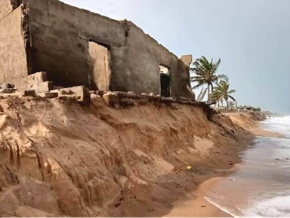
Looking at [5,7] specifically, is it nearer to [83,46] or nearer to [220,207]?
[83,46]

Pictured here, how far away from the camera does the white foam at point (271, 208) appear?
433cm

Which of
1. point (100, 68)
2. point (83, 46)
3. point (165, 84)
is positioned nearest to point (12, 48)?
point (83, 46)

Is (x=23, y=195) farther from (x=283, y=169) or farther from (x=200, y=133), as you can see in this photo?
(x=200, y=133)

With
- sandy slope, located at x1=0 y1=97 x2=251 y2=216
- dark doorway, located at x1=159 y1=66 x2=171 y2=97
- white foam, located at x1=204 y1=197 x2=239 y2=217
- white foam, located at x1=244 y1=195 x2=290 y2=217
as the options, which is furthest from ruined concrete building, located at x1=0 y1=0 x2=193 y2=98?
white foam, located at x1=244 y1=195 x2=290 y2=217

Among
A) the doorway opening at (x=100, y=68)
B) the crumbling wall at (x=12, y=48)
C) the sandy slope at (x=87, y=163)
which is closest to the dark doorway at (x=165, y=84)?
the doorway opening at (x=100, y=68)

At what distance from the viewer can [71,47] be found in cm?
843

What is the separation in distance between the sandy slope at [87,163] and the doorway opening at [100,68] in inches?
120

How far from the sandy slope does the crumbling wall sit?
114 inches

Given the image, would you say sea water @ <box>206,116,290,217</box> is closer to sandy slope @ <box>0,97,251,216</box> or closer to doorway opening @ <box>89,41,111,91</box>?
sandy slope @ <box>0,97,251,216</box>

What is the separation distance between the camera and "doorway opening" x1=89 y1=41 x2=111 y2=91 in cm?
1002

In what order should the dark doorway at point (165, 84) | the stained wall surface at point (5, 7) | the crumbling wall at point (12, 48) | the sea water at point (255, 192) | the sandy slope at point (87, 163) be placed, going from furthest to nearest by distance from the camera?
the dark doorway at point (165, 84) < the stained wall surface at point (5, 7) < the crumbling wall at point (12, 48) < the sea water at point (255, 192) < the sandy slope at point (87, 163)

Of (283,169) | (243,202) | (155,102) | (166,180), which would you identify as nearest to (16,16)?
(155,102)

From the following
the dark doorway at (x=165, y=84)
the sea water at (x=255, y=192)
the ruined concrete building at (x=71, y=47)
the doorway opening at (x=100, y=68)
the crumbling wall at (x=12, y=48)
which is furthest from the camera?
the dark doorway at (x=165, y=84)

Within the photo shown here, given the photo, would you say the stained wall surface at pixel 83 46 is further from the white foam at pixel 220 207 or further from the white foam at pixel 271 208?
the white foam at pixel 271 208
